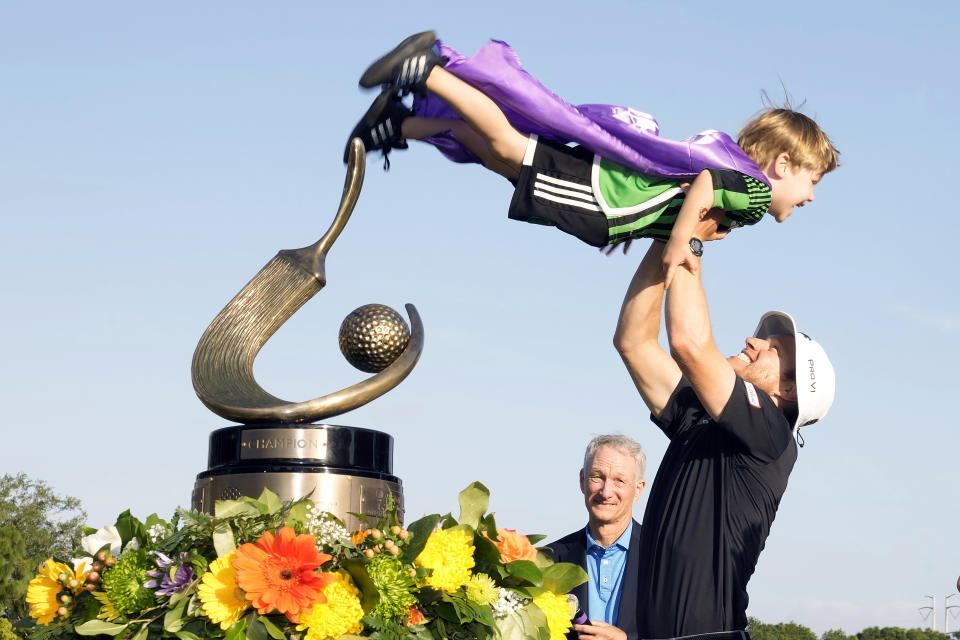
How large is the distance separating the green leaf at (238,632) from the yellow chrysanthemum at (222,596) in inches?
0.8

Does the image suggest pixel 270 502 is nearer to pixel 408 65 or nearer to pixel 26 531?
pixel 408 65

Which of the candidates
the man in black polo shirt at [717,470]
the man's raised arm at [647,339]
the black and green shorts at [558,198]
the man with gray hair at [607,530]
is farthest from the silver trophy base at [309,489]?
the man in black polo shirt at [717,470]

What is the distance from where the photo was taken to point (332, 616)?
3.15 metres

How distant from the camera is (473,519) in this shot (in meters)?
3.57

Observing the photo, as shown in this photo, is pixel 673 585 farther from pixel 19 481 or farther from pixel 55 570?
pixel 19 481

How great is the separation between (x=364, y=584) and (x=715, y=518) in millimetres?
1595

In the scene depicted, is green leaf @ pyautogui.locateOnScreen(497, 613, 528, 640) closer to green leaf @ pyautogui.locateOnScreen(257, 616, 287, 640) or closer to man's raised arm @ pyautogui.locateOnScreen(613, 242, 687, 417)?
green leaf @ pyautogui.locateOnScreen(257, 616, 287, 640)

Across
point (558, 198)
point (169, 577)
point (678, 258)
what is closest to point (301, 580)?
point (169, 577)

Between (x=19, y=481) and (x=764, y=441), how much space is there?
1800 inches

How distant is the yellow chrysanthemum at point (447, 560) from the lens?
11.1 ft

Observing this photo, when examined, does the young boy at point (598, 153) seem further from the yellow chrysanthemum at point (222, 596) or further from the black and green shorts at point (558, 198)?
the yellow chrysanthemum at point (222, 596)

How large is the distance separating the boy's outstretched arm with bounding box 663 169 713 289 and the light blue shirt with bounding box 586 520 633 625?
1.92m

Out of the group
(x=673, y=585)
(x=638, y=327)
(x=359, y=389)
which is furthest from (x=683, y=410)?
(x=359, y=389)

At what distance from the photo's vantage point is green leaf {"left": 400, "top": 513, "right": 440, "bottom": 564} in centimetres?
335
